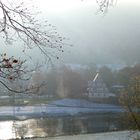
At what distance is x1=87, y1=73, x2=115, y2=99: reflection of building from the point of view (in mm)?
38184

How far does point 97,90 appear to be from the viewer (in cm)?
3859

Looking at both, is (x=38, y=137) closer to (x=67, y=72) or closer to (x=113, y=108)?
(x=113, y=108)

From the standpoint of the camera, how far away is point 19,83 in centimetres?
207

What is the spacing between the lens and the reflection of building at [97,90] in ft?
125

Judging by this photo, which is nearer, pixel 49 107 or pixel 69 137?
pixel 69 137

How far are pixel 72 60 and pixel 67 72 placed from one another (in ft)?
51.8

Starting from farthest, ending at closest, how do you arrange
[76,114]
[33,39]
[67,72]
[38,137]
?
[67,72] < [76,114] < [38,137] < [33,39]

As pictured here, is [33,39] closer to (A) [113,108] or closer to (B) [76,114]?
(B) [76,114]

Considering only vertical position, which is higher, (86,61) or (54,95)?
(86,61)

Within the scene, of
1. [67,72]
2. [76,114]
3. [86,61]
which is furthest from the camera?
[86,61]

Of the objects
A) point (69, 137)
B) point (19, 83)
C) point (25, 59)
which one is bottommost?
point (69, 137)

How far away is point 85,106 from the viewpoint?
111 ft

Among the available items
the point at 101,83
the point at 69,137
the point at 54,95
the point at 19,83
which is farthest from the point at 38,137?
the point at 101,83

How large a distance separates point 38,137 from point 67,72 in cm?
2635
